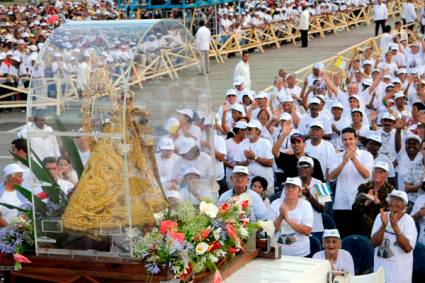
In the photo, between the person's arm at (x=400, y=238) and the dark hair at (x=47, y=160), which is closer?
the dark hair at (x=47, y=160)

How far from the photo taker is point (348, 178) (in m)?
10.6

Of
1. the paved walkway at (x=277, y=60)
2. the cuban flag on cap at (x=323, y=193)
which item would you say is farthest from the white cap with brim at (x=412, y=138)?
the paved walkway at (x=277, y=60)

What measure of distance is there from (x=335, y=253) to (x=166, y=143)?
2837mm

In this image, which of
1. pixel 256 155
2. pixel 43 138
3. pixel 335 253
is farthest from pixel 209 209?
pixel 256 155

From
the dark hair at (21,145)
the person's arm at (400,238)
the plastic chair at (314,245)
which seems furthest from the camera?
the dark hair at (21,145)

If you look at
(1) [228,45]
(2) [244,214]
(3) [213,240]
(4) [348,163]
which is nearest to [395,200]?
(4) [348,163]

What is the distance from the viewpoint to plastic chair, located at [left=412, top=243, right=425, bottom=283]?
875 cm

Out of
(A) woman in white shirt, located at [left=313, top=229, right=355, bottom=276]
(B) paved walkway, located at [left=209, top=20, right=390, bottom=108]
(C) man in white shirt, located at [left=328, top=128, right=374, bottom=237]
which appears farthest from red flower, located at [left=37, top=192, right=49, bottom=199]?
(B) paved walkway, located at [left=209, top=20, right=390, bottom=108]

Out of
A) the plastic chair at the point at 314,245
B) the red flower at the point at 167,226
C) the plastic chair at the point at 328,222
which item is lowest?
the plastic chair at the point at 314,245

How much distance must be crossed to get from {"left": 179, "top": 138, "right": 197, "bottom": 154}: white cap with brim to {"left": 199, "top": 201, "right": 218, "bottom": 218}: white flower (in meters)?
0.59

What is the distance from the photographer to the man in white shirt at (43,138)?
18.6ft

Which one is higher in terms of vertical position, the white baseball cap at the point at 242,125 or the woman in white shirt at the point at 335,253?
the white baseball cap at the point at 242,125

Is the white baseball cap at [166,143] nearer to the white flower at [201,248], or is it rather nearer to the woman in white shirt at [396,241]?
the white flower at [201,248]

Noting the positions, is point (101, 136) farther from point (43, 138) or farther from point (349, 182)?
point (349, 182)
